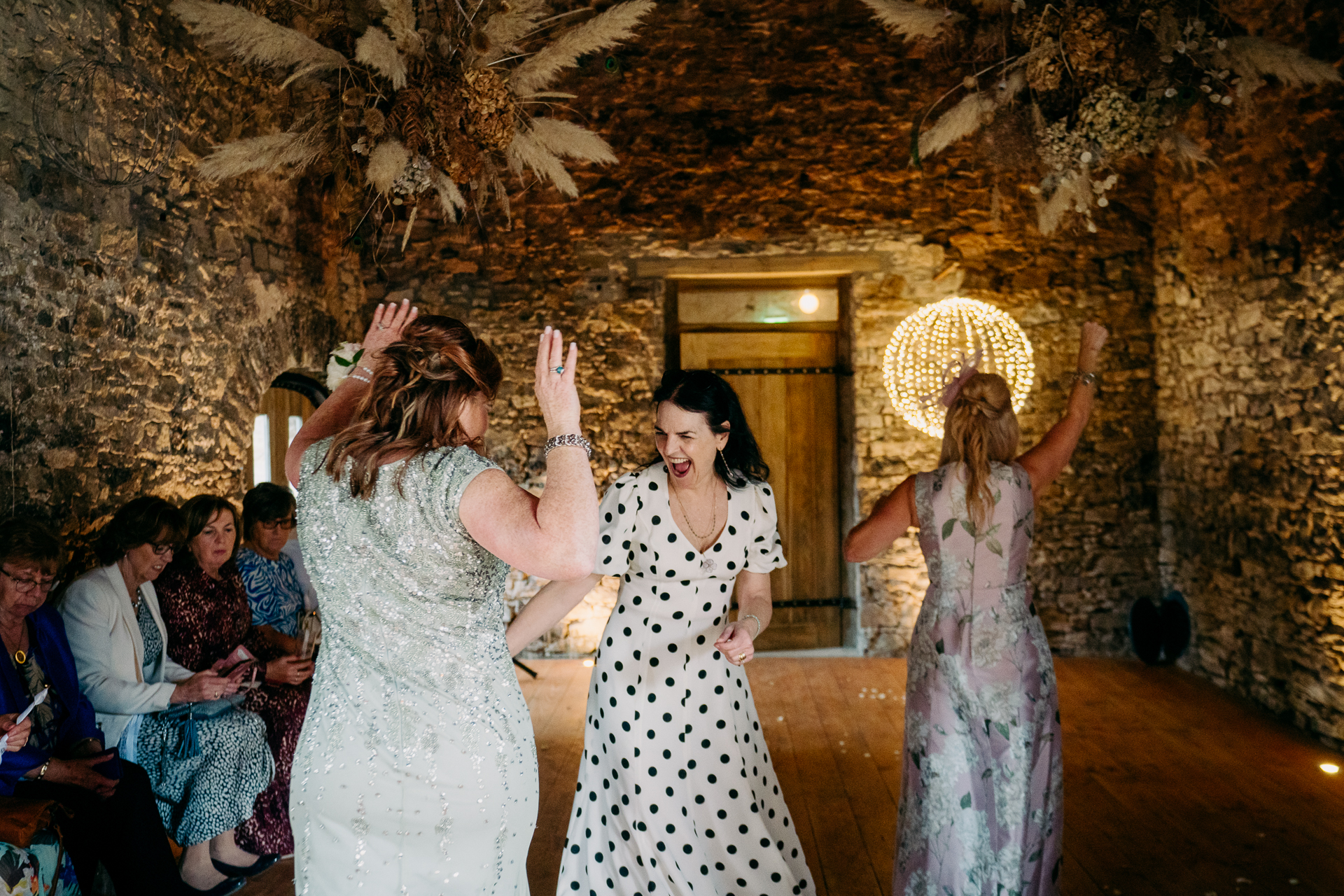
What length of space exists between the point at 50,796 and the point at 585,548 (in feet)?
6.60

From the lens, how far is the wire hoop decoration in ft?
10.5

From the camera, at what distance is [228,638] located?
3.36m

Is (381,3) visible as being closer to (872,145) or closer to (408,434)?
(408,434)

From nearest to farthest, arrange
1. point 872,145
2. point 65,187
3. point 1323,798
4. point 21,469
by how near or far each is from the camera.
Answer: point 21,469 → point 65,187 → point 1323,798 → point 872,145

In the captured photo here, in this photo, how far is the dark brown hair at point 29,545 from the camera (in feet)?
8.18

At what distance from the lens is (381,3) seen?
236 cm

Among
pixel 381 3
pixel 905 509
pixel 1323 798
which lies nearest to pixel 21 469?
pixel 381 3

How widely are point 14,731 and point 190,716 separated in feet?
2.96

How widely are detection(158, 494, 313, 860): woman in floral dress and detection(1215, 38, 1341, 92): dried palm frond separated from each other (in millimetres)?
3382

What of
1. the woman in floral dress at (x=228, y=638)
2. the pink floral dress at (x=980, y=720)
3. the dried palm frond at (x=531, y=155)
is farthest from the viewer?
the woman in floral dress at (x=228, y=638)

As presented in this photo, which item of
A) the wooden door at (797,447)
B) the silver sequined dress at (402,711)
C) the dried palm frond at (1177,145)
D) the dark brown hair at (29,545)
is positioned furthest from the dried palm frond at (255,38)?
the wooden door at (797,447)

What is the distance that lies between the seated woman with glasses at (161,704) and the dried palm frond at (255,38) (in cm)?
156

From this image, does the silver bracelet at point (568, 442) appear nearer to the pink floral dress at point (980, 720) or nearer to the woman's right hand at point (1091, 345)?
the pink floral dress at point (980, 720)

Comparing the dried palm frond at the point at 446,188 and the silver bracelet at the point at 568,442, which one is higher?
the dried palm frond at the point at 446,188
